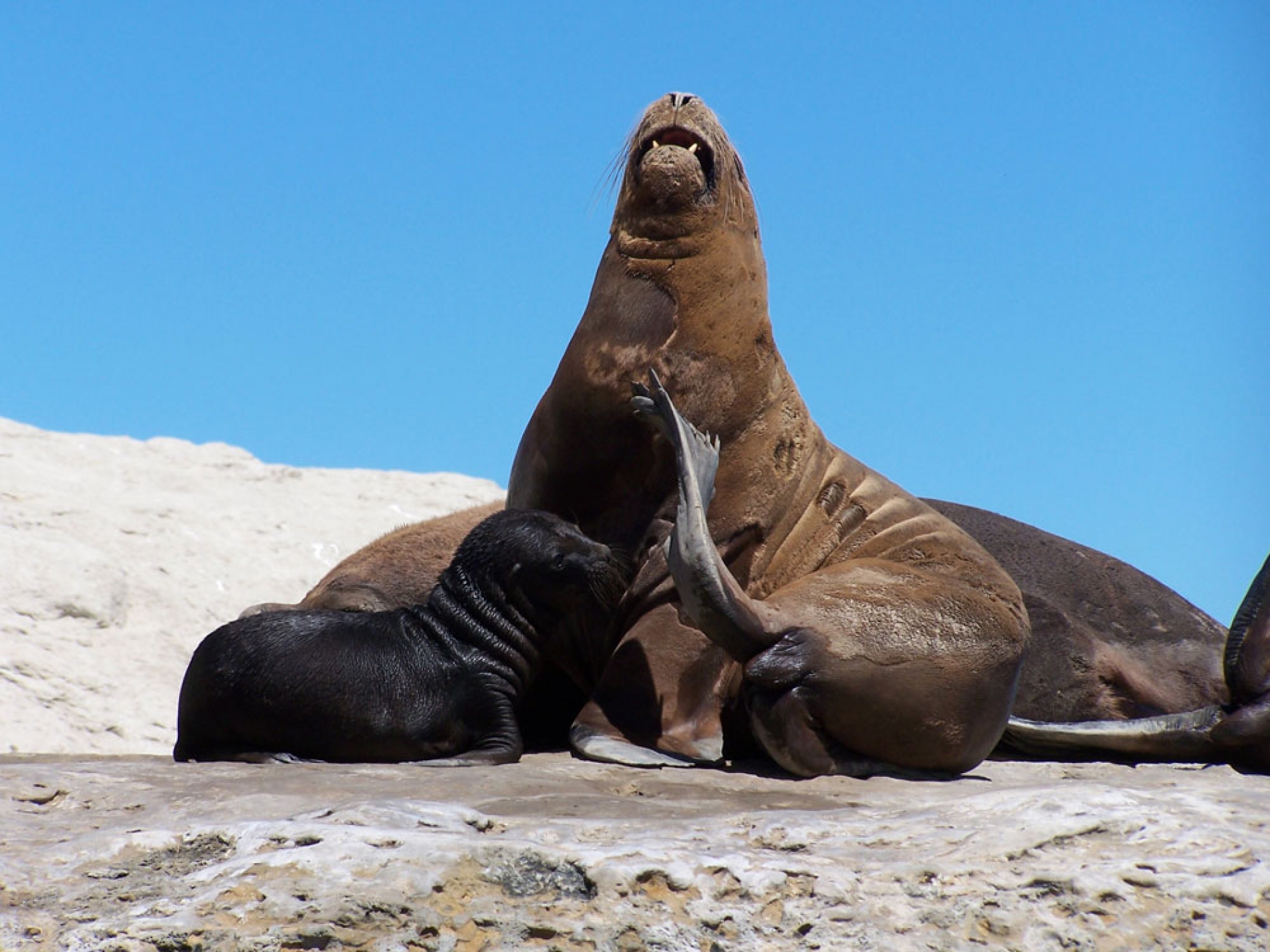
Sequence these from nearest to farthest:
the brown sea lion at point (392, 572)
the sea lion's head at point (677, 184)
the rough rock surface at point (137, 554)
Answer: the sea lion's head at point (677, 184), the brown sea lion at point (392, 572), the rough rock surface at point (137, 554)

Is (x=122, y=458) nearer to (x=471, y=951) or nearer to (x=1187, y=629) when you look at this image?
(x=1187, y=629)

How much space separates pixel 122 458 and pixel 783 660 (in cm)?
906

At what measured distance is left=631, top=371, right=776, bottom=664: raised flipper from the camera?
5.58 m

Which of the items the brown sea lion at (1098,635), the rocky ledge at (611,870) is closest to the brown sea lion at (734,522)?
the rocky ledge at (611,870)

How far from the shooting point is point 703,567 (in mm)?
5570

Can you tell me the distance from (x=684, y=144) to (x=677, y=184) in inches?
7.8

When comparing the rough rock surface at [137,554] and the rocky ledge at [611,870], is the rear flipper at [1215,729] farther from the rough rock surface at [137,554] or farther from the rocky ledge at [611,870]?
the rough rock surface at [137,554]

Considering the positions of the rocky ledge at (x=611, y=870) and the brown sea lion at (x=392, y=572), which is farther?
the brown sea lion at (x=392, y=572)

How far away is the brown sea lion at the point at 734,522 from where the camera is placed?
5805 mm

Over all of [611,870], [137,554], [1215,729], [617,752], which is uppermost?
[137,554]

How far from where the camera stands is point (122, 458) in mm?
13586

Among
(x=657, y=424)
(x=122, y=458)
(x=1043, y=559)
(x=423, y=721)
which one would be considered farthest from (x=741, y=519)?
(x=122, y=458)

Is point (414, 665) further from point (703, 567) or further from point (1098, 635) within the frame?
point (1098, 635)

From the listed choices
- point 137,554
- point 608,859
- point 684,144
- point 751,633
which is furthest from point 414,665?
point 137,554
